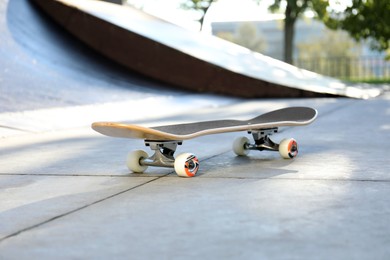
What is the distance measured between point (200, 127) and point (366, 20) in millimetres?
16435

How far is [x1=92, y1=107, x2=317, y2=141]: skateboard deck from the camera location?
358cm

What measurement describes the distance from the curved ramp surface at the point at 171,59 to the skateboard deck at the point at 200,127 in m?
6.64

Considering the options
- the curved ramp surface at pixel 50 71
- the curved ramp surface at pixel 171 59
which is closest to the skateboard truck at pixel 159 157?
the curved ramp surface at pixel 50 71

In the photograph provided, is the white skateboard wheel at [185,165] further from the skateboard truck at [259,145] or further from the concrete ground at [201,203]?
the skateboard truck at [259,145]

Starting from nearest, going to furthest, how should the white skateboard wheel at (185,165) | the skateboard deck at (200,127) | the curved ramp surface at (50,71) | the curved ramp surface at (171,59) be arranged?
the skateboard deck at (200,127) → the white skateboard wheel at (185,165) → the curved ramp surface at (50,71) → the curved ramp surface at (171,59)

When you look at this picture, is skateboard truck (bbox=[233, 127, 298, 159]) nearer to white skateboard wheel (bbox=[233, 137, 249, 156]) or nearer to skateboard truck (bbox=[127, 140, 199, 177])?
white skateboard wheel (bbox=[233, 137, 249, 156])

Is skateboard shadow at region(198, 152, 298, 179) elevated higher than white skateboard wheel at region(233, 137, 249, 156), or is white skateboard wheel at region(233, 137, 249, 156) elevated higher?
white skateboard wheel at region(233, 137, 249, 156)

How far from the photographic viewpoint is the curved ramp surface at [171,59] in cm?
1147

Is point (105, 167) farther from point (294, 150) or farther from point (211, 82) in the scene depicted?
point (211, 82)

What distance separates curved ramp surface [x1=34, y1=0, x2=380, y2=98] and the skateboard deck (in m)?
6.64

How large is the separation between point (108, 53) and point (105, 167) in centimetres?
789

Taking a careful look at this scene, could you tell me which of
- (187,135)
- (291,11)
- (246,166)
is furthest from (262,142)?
(291,11)

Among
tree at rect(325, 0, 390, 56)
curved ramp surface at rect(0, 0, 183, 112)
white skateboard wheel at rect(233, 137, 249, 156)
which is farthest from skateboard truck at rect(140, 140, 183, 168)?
tree at rect(325, 0, 390, 56)

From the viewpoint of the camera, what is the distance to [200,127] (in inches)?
163
